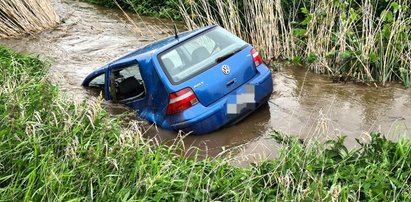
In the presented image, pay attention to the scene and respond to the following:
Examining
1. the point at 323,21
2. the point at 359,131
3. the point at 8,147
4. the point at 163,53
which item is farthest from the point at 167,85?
the point at 323,21

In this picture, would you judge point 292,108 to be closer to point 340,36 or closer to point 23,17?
point 340,36

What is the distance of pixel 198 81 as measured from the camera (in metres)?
5.50

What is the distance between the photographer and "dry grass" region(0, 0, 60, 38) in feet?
37.3

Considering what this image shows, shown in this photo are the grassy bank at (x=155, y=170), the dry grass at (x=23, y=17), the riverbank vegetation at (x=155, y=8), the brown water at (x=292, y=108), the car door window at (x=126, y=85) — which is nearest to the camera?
the grassy bank at (x=155, y=170)

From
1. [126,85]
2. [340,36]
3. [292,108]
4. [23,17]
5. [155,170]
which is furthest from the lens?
[23,17]

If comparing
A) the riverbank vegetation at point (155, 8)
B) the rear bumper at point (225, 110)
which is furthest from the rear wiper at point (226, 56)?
the riverbank vegetation at point (155, 8)

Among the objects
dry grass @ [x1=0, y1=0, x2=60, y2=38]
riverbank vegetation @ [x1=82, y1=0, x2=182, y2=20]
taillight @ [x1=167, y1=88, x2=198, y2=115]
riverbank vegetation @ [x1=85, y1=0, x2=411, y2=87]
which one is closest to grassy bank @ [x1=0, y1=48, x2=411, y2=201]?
taillight @ [x1=167, y1=88, x2=198, y2=115]

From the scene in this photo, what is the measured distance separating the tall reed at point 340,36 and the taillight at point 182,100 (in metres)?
3.17

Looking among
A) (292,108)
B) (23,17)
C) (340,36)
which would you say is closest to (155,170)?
(292,108)

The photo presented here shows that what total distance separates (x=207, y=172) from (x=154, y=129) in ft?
5.68

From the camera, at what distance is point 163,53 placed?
226 inches

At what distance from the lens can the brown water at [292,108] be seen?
18.4ft

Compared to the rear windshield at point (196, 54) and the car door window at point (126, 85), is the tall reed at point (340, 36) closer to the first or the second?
the rear windshield at point (196, 54)

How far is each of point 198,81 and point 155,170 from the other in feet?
5.37
